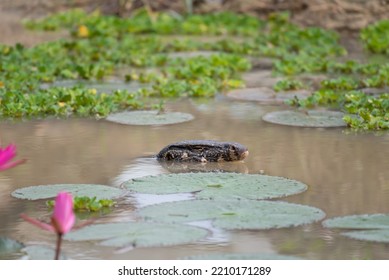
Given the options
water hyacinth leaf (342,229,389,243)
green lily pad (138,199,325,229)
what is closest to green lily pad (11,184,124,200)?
green lily pad (138,199,325,229)

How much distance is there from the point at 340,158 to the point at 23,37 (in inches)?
290

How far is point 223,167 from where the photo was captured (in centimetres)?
615

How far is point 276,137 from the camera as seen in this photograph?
6.99 metres

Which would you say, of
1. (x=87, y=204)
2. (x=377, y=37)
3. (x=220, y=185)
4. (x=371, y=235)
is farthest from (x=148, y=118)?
(x=377, y=37)

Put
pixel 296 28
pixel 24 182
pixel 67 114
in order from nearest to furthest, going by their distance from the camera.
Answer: pixel 24 182 < pixel 67 114 < pixel 296 28

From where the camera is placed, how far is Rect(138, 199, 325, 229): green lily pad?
480cm

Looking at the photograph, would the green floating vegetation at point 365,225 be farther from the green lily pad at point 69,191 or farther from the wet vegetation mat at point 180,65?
the wet vegetation mat at point 180,65

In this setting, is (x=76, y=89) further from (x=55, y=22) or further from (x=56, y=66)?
(x=55, y=22)

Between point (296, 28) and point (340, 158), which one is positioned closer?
point (340, 158)

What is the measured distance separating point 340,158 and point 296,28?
6.72 metres

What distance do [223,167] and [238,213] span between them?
1202 millimetres

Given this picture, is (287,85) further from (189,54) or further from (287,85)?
(189,54)

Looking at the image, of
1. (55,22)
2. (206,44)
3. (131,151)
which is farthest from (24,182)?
(55,22)
